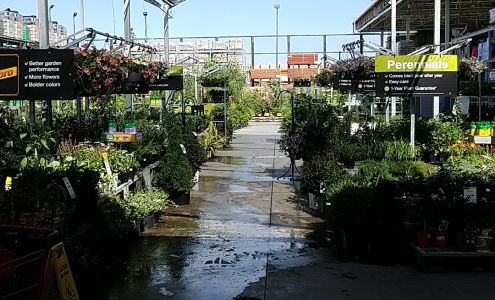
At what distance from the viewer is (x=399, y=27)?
28.4 metres

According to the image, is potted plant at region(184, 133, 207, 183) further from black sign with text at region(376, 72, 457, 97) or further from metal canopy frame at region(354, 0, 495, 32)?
metal canopy frame at region(354, 0, 495, 32)

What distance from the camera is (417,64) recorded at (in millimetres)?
8719

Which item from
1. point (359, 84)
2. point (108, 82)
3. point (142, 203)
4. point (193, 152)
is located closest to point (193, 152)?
point (193, 152)

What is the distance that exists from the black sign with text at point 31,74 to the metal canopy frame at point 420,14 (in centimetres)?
1359

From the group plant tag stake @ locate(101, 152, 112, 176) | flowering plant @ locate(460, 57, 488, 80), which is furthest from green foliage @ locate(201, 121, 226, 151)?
plant tag stake @ locate(101, 152, 112, 176)

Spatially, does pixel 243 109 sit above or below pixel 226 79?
below

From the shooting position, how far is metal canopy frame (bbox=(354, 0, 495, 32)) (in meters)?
19.4

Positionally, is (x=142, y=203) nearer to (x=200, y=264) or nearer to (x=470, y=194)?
(x=200, y=264)

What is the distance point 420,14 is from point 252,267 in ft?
59.7

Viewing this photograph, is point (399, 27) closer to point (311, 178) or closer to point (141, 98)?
point (141, 98)

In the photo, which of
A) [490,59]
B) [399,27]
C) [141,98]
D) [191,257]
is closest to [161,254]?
[191,257]

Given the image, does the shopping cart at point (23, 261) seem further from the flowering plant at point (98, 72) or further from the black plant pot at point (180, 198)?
the black plant pot at point (180, 198)

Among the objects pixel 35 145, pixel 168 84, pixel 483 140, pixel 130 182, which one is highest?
pixel 168 84

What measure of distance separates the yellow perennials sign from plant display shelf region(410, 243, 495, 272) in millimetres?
3572
